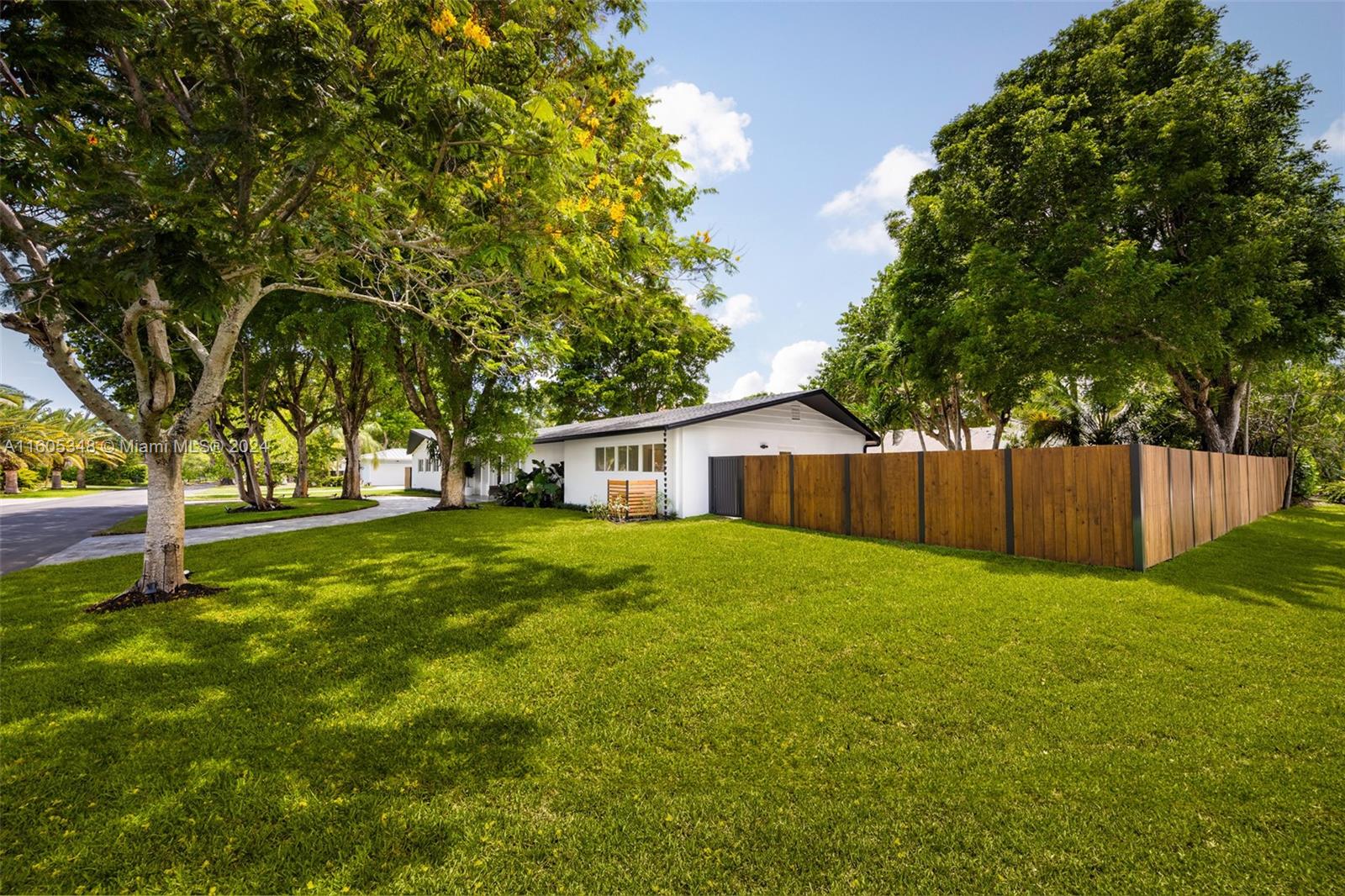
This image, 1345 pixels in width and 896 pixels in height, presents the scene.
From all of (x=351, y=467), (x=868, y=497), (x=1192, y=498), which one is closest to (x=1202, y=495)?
(x=1192, y=498)

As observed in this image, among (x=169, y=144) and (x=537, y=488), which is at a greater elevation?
(x=169, y=144)

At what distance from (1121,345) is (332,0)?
17.3 metres

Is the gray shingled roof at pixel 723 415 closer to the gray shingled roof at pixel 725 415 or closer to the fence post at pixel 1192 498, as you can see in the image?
the gray shingled roof at pixel 725 415

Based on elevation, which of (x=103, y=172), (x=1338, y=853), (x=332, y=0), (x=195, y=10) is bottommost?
(x=1338, y=853)

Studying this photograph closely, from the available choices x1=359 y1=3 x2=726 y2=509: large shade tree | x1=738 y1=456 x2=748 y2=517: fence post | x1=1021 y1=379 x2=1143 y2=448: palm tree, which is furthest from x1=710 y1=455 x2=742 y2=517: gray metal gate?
x1=1021 y1=379 x2=1143 y2=448: palm tree

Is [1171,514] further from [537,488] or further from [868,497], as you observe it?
[537,488]

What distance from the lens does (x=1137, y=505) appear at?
25.1 feet

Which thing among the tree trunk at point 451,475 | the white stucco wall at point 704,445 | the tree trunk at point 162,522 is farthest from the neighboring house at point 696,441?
the tree trunk at point 162,522

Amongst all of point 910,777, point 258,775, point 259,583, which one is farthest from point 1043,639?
point 259,583

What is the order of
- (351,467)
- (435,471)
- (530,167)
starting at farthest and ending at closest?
(435,471), (351,467), (530,167)

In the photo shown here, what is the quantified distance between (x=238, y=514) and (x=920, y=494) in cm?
1974

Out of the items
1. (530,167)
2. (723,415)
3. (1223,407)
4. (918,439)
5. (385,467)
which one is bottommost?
(385,467)

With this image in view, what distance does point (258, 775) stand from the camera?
2900 mm

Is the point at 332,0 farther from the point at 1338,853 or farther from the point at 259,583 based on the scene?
the point at 1338,853
